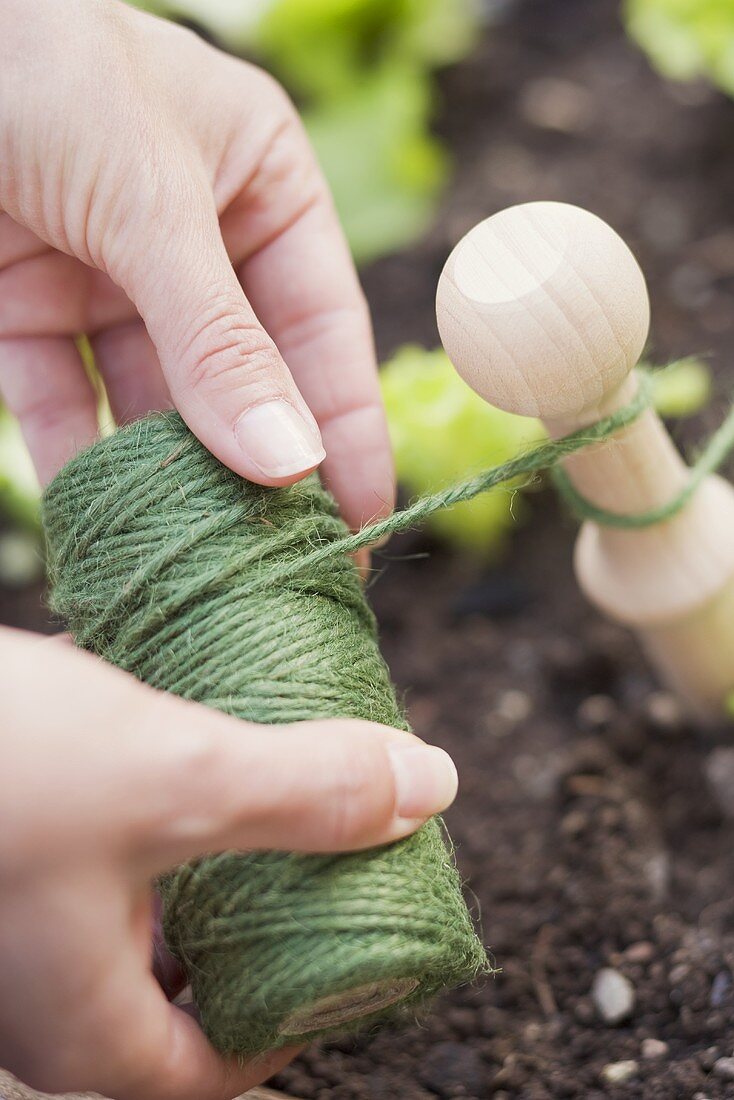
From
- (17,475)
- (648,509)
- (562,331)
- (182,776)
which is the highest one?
(562,331)

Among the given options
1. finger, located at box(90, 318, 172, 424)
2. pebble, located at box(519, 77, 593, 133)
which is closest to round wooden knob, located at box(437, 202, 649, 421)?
finger, located at box(90, 318, 172, 424)

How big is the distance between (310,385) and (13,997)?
601 millimetres

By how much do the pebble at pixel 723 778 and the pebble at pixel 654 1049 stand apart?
265 millimetres

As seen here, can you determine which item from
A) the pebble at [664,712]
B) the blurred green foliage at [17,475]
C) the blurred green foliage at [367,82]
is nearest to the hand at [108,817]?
the pebble at [664,712]

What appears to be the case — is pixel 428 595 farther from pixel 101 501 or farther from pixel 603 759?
pixel 101 501

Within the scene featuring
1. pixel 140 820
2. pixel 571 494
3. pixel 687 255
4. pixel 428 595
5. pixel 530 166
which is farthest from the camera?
pixel 530 166

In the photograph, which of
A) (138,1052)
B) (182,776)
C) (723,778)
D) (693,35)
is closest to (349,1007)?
(138,1052)

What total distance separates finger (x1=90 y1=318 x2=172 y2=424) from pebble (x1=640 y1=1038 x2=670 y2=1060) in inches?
28.5

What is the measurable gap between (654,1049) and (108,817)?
1.84 ft

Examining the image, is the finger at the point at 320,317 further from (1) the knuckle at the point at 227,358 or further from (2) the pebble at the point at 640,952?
(2) the pebble at the point at 640,952

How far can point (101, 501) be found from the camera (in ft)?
2.59

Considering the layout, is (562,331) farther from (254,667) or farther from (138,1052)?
(138,1052)

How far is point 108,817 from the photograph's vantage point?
1.91ft

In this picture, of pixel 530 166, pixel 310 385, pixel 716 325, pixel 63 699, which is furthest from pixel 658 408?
pixel 63 699
